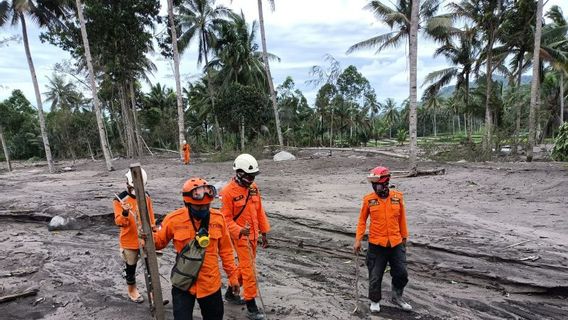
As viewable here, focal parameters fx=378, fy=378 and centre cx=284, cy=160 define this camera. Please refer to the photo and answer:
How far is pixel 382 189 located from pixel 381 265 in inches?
37.7

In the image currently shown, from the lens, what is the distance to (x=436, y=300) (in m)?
5.13

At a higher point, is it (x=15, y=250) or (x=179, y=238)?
(x=179, y=238)

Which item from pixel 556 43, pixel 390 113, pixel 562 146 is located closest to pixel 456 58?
pixel 556 43

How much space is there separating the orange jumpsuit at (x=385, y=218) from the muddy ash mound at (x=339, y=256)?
99cm

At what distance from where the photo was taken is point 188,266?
3154 mm

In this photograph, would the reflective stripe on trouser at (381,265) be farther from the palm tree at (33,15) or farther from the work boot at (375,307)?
the palm tree at (33,15)

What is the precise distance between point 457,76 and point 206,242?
2860 centimetres

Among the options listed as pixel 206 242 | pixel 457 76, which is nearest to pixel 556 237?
pixel 206 242

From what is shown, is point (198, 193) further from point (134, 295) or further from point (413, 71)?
point (413, 71)

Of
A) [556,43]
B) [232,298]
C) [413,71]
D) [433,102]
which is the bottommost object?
[232,298]

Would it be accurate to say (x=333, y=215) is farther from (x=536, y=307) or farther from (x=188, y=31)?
(x=188, y=31)

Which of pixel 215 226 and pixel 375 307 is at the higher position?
pixel 215 226

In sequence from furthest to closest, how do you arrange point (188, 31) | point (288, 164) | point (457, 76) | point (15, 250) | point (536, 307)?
point (188, 31) < point (457, 76) < point (288, 164) < point (15, 250) < point (536, 307)

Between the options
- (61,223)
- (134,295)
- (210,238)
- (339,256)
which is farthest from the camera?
(61,223)
